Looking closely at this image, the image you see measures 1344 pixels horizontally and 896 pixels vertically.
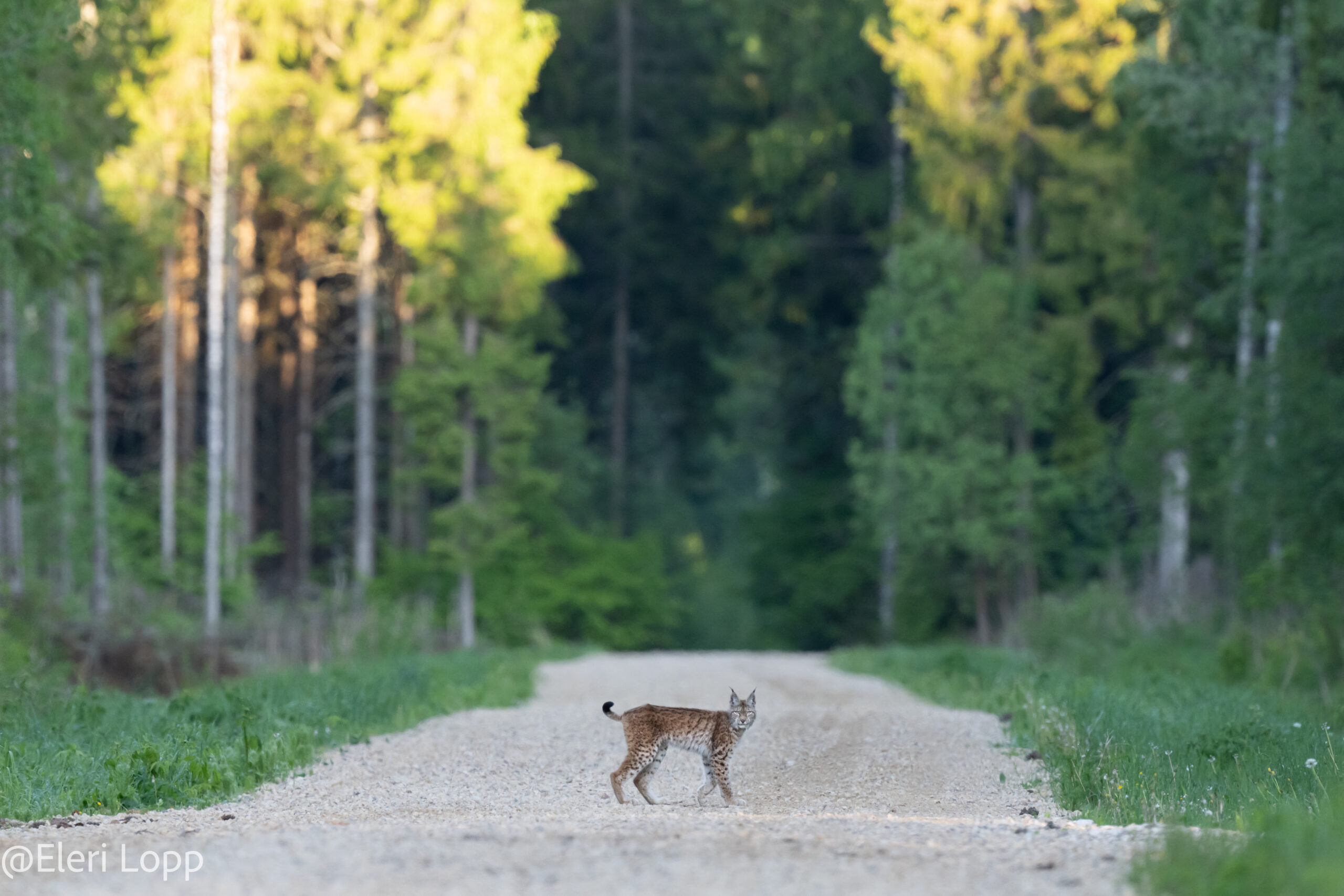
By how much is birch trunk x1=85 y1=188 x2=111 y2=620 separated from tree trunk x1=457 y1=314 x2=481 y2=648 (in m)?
7.18

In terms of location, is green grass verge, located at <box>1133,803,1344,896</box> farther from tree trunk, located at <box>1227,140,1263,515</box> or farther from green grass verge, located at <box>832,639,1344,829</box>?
tree trunk, located at <box>1227,140,1263,515</box>

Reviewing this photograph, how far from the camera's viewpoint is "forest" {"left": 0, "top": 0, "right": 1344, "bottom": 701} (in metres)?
20.8

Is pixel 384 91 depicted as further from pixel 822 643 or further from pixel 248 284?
pixel 822 643

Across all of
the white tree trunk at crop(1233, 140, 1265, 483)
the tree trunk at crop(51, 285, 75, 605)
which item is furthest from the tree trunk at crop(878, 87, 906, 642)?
the tree trunk at crop(51, 285, 75, 605)

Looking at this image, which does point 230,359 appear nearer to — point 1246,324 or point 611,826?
point 1246,324

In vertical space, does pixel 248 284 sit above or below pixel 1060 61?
below

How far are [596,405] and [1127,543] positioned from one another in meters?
22.2

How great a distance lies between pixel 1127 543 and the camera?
34.4 metres

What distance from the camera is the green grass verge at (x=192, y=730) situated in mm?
9945

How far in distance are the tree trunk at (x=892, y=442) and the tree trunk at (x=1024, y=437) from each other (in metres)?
2.69

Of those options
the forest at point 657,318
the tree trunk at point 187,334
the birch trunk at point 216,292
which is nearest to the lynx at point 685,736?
the forest at point 657,318

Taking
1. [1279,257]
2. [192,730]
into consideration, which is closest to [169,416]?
[192,730]

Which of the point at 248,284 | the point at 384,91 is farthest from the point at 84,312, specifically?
the point at 384,91

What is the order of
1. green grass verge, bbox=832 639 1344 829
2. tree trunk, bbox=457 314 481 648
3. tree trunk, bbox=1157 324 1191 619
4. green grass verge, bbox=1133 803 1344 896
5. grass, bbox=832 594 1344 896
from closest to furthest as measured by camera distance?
1. green grass verge, bbox=1133 803 1344 896
2. grass, bbox=832 594 1344 896
3. green grass verge, bbox=832 639 1344 829
4. tree trunk, bbox=1157 324 1191 619
5. tree trunk, bbox=457 314 481 648
